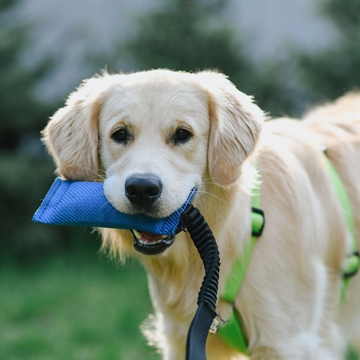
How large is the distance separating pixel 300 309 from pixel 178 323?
24.6 inches

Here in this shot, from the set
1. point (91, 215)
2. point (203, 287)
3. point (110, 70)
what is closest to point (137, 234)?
point (91, 215)

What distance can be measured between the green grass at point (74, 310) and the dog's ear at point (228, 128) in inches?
67.0

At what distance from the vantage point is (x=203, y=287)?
220cm

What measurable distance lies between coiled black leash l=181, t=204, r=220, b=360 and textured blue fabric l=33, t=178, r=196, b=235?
0.08 m

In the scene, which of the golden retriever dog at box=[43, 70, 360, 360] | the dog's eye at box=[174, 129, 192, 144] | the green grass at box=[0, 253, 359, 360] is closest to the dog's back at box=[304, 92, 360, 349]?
the golden retriever dog at box=[43, 70, 360, 360]

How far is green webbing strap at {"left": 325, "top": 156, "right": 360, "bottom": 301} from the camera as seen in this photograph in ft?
11.2

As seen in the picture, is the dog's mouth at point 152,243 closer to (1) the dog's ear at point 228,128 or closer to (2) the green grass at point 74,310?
(1) the dog's ear at point 228,128

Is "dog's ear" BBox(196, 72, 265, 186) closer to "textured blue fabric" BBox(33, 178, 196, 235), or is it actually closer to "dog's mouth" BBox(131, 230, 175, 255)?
"textured blue fabric" BBox(33, 178, 196, 235)

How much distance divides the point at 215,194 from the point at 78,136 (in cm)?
72

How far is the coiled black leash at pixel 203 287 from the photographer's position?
1903mm

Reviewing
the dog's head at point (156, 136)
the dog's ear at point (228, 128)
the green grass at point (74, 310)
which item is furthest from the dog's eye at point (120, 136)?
the green grass at point (74, 310)

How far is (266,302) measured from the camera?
2.98 metres

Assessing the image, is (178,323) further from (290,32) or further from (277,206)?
(290,32)

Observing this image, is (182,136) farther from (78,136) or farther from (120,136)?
(78,136)
